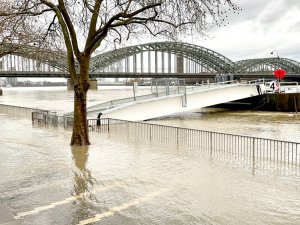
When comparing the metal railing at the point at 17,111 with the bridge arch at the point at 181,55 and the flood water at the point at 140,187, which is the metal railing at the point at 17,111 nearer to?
the flood water at the point at 140,187

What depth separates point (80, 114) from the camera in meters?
15.7

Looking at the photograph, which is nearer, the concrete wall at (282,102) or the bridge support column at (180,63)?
the concrete wall at (282,102)

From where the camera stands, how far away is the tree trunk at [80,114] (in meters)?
15.5

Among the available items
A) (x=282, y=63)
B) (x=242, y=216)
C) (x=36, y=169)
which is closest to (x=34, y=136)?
(x=36, y=169)

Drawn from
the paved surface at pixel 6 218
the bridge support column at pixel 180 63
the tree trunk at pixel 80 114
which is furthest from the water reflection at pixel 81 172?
the bridge support column at pixel 180 63

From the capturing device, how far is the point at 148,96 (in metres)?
30.2

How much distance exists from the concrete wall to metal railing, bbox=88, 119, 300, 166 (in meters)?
29.4

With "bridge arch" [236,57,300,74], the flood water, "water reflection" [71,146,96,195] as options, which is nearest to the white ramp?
"water reflection" [71,146,96,195]

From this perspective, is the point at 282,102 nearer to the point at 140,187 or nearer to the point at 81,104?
the point at 81,104

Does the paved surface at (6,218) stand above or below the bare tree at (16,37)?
below

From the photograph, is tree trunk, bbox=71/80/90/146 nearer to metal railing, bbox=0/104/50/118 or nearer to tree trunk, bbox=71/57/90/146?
tree trunk, bbox=71/57/90/146

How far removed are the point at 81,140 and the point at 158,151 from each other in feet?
11.5

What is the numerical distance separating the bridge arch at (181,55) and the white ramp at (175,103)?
286ft

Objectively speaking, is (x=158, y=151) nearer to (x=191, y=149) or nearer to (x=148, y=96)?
(x=191, y=149)
